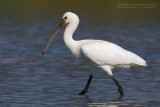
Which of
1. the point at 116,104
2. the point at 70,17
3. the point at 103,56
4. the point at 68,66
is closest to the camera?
the point at 116,104

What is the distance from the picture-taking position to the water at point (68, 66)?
31.5ft

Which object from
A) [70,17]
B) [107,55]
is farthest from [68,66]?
[107,55]

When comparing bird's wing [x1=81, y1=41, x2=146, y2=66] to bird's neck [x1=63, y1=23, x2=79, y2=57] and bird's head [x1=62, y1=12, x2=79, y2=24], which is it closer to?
bird's neck [x1=63, y1=23, x2=79, y2=57]

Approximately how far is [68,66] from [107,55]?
11.6ft

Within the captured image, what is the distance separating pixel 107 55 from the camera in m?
10.2

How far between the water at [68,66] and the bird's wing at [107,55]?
26.2 inches

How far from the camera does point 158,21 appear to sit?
78.9ft

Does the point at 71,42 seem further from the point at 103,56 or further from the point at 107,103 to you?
the point at 107,103

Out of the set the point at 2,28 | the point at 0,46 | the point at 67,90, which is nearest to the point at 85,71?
the point at 67,90

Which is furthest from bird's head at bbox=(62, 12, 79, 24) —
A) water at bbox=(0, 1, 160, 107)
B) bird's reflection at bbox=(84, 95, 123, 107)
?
bird's reflection at bbox=(84, 95, 123, 107)

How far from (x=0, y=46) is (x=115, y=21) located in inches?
343

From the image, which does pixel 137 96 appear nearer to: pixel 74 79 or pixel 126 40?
pixel 74 79

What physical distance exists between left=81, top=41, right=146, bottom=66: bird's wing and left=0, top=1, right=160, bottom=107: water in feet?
2.18

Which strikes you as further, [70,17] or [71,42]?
[70,17]
